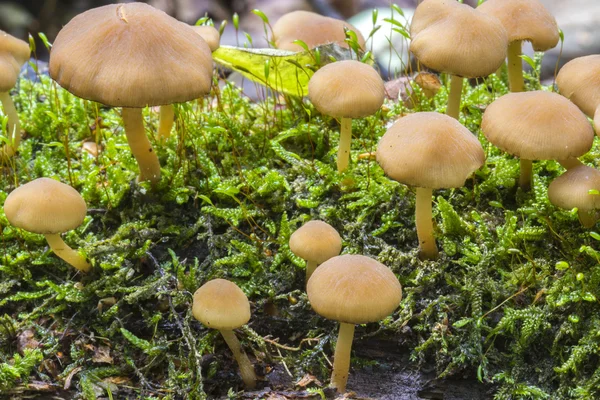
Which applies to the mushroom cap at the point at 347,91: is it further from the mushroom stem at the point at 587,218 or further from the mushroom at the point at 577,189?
the mushroom stem at the point at 587,218

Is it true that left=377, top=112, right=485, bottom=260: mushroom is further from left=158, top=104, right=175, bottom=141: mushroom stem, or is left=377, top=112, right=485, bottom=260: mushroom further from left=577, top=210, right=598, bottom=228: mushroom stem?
left=158, top=104, right=175, bottom=141: mushroom stem

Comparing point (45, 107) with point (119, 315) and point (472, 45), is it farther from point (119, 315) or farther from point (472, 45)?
point (472, 45)

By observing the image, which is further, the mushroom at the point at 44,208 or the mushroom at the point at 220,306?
the mushroom at the point at 44,208

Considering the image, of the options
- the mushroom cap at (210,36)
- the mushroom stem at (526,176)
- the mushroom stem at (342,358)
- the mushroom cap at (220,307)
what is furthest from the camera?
the mushroom cap at (210,36)

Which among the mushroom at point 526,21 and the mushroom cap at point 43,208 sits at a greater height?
the mushroom at point 526,21

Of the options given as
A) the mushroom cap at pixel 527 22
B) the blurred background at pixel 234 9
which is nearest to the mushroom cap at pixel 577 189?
the mushroom cap at pixel 527 22

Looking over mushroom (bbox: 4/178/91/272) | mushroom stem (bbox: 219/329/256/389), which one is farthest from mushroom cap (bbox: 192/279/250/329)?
mushroom (bbox: 4/178/91/272)

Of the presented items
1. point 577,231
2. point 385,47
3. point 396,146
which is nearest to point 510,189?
point 577,231

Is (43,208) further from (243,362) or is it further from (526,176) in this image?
(526,176)

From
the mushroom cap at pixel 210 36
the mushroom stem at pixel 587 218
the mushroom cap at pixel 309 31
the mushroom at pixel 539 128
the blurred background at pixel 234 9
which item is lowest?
the mushroom stem at pixel 587 218
